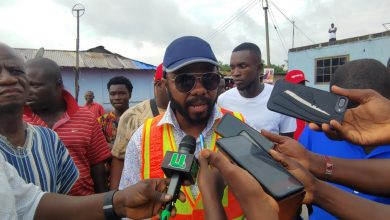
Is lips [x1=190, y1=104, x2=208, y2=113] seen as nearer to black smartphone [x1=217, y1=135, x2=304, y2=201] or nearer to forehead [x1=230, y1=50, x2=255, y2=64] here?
black smartphone [x1=217, y1=135, x2=304, y2=201]

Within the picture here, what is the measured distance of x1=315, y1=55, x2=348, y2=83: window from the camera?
15883mm

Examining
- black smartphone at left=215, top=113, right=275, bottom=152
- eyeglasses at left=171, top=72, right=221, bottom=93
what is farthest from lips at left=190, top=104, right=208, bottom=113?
black smartphone at left=215, top=113, right=275, bottom=152

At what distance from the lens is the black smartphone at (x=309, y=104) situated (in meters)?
1.49

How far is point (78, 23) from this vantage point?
18.9 m

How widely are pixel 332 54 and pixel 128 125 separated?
49.3 feet

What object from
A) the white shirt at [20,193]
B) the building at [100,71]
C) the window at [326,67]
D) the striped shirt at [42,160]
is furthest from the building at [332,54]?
the white shirt at [20,193]

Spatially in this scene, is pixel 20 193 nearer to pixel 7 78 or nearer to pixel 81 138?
pixel 7 78

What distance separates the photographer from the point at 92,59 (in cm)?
2208

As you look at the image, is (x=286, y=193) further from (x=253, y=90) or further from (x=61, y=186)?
(x=253, y=90)

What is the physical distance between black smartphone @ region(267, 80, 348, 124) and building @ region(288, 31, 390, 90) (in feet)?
46.5

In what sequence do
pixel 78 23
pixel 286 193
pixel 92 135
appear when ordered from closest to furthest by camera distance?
pixel 286 193
pixel 92 135
pixel 78 23

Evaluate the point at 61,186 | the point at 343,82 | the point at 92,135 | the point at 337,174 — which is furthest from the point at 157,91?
the point at 337,174

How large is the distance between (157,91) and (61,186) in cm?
145

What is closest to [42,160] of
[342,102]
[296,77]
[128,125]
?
[128,125]
